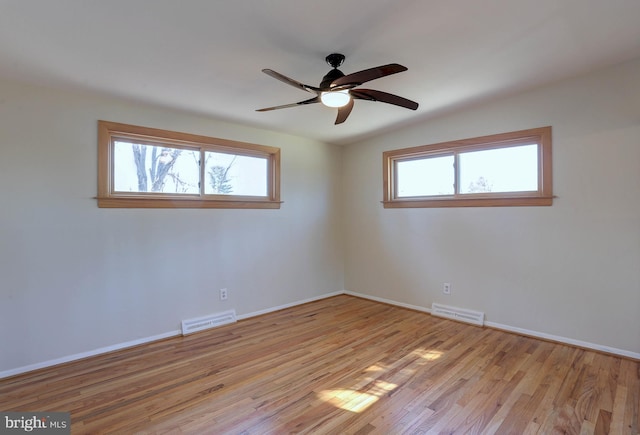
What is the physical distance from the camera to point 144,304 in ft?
10.5

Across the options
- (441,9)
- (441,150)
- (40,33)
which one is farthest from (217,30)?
(441,150)

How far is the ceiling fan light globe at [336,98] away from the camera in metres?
2.27

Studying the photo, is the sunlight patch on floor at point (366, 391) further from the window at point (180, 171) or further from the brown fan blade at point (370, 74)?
the window at point (180, 171)

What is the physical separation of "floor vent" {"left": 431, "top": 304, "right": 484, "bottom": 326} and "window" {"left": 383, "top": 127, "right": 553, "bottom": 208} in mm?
1247

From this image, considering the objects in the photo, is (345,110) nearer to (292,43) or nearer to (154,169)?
(292,43)

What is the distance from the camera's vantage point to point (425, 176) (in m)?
4.19

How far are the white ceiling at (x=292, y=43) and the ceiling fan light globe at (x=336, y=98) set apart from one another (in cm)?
32

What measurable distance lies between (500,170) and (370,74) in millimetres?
2356

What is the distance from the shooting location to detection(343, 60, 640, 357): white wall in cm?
275

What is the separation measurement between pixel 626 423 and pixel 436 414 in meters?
1.09

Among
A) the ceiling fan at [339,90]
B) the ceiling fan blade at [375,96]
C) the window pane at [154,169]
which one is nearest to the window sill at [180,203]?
the window pane at [154,169]

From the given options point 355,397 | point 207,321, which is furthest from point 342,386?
point 207,321

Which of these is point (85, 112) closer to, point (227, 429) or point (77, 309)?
point (77, 309)

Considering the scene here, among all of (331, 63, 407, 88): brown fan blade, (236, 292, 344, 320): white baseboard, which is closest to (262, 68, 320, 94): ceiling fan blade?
(331, 63, 407, 88): brown fan blade
